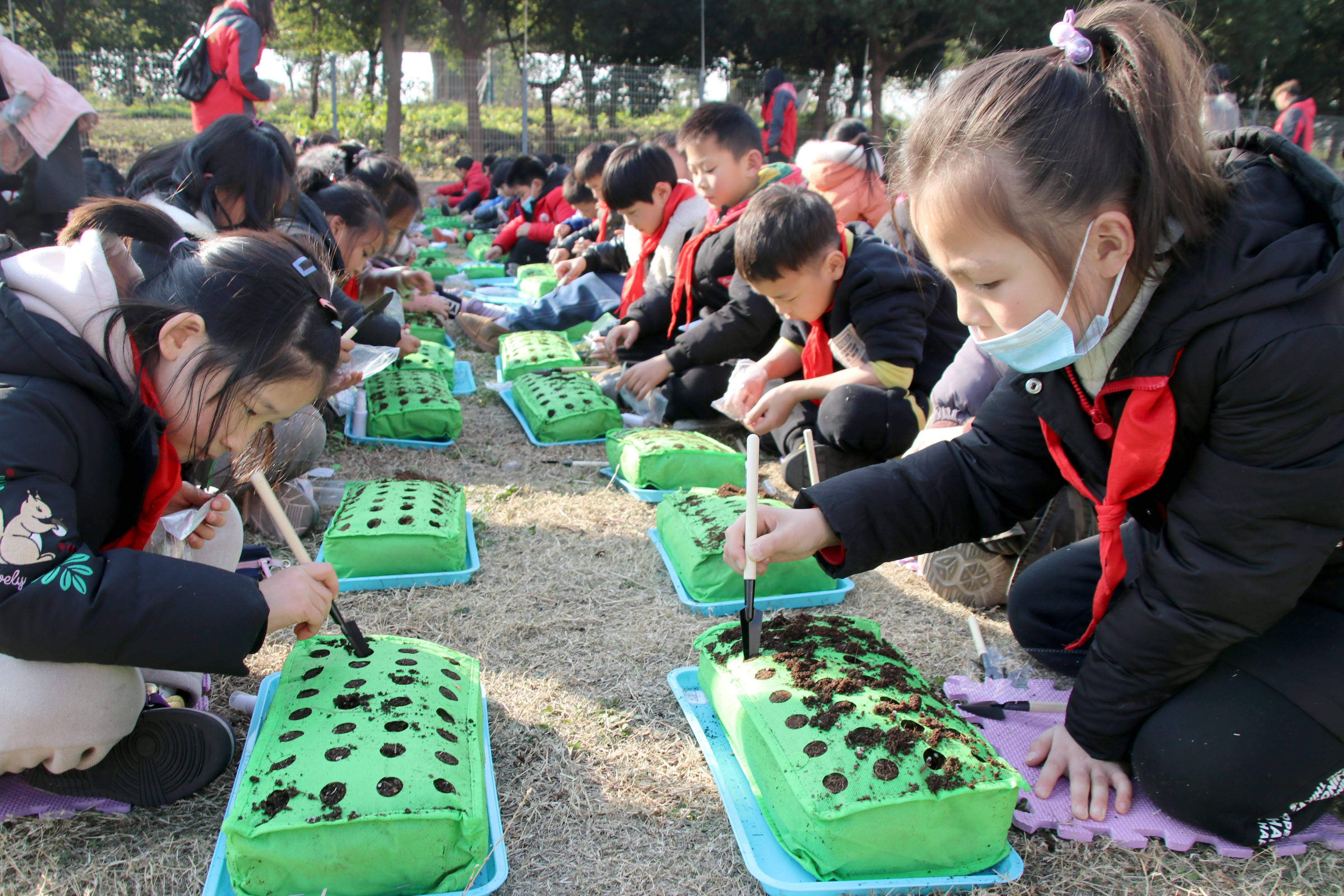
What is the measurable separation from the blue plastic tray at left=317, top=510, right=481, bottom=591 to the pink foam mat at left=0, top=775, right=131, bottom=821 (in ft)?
2.54

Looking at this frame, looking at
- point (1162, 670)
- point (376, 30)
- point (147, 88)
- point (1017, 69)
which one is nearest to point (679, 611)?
point (1162, 670)

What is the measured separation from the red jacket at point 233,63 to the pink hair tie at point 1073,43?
4.48 m

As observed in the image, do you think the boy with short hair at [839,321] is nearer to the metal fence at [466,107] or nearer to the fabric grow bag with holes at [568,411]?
the fabric grow bag with holes at [568,411]

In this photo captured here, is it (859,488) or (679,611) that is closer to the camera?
(859,488)

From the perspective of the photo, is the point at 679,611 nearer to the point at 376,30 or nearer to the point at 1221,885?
the point at 1221,885

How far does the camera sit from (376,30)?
2164 centimetres

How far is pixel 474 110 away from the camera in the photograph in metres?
14.8

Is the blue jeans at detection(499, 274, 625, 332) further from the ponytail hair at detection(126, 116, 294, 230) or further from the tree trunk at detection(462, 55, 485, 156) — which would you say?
the tree trunk at detection(462, 55, 485, 156)

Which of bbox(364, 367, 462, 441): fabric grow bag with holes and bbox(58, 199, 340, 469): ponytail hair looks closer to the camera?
bbox(58, 199, 340, 469): ponytail hair

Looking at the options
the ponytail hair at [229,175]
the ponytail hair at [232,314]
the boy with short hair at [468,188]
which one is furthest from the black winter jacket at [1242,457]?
the boy with short hair at [468,188]

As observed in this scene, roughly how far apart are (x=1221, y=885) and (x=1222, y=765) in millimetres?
184

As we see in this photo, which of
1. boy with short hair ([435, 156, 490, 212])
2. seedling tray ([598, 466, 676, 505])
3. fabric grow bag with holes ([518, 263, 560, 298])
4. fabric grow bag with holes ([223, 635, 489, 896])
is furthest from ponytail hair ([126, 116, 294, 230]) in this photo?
boy with short hair ([435, 156, 490, 212])

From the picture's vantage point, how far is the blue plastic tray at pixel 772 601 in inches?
85.6

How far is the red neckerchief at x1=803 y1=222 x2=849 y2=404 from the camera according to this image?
295cm
